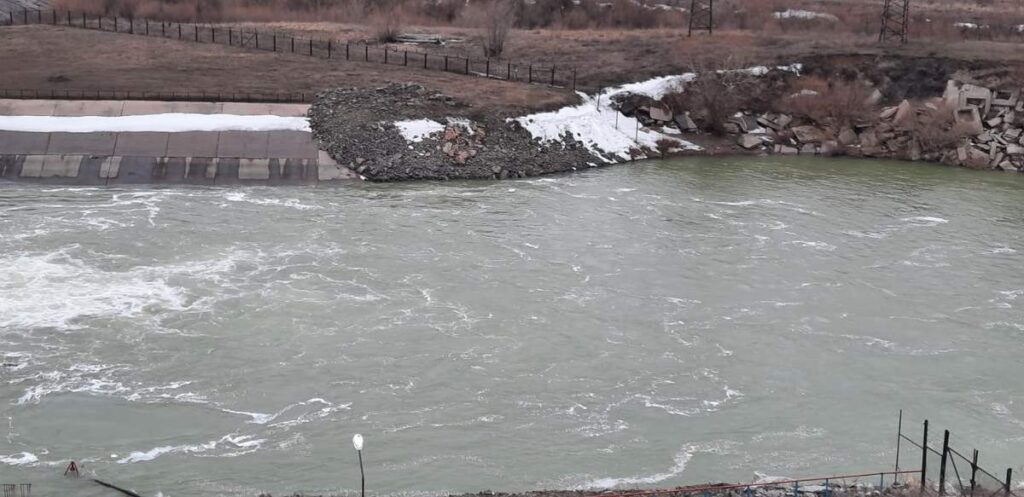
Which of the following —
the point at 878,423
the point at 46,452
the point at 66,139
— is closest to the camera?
the point at 46,452

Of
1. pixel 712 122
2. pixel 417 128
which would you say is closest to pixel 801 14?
pixel 712 122

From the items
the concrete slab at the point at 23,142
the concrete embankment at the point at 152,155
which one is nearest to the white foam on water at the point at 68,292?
the concrete embankment at the point at 152,155

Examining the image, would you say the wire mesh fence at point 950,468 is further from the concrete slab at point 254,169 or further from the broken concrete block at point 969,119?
the broken concrete block at point 969,119

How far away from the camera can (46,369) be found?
2114 cm

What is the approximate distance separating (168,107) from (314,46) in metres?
14.9

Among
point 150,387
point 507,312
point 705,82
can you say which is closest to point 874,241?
point 507,312

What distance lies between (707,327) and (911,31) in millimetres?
42712

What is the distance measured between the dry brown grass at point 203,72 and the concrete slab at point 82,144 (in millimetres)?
4924

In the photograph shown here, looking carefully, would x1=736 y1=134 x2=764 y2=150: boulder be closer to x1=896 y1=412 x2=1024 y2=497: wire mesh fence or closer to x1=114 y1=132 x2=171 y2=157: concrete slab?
x1=114 y1=132 x2=171 y2=157: concrete slab

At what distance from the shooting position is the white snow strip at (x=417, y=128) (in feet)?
133

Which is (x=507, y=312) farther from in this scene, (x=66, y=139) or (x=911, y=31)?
(x=911, y=31)

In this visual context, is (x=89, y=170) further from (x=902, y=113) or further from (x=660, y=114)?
(x=902, y=113)

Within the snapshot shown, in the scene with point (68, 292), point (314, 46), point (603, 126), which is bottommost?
point (68, 292)

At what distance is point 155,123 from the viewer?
39.7 meters
